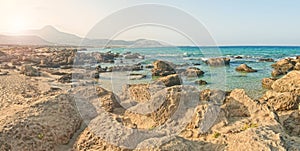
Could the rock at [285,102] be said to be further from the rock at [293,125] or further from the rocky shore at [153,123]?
the rock at [293,125]

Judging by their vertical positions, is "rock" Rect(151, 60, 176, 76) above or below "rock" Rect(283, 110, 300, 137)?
below

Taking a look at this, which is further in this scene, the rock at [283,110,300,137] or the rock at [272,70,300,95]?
the rock at [272,70,300,95]

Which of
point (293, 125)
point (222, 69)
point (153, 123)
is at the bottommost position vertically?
point (222, 69)

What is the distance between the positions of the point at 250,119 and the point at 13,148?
4.49 metres

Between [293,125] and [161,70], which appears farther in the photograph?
[161,70]

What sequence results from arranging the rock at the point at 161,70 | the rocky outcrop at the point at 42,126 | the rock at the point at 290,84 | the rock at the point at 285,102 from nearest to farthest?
1. the rocky outcrop at the point at 42,126
2. the rock at the point at 285,102
3. the rock at the point at 290,84
4. the rock at the point at 161,70

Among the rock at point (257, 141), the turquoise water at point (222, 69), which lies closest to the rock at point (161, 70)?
the turquoise water at point (222, 69)

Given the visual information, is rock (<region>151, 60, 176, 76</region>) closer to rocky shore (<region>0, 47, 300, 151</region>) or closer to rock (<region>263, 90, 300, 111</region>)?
rock (<region>263, 90, 300, 111</region>)

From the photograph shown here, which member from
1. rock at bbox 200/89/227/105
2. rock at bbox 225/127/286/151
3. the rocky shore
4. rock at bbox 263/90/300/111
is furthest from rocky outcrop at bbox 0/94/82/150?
rock at bbox 263/90/300/111

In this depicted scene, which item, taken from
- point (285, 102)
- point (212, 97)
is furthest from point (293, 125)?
point (285, 102)

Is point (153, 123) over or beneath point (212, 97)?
beneath

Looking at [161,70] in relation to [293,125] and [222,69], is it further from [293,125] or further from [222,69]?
[293,125]

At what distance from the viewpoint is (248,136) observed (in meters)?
4.31

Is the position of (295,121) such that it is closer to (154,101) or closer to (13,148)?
(154,101)
